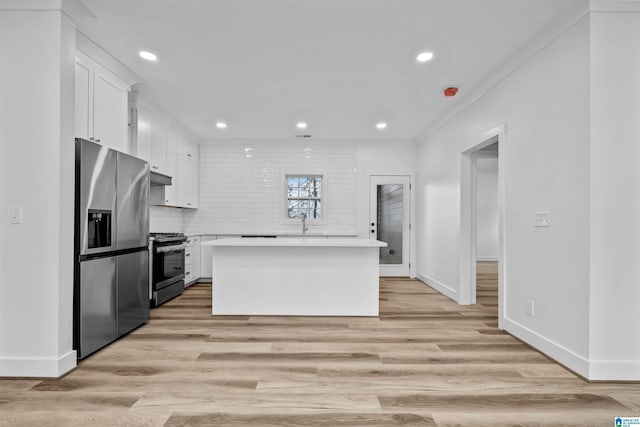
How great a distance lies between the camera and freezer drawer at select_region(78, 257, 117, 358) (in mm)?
2617

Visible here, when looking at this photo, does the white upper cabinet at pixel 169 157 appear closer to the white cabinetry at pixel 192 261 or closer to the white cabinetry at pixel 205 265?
the white cabinetry at pixel 192 261

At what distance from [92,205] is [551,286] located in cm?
375

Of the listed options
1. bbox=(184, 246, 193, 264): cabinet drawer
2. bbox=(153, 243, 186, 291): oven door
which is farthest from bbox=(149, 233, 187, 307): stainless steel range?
bbox=(184, 246, 193, 264): cabinet drawer

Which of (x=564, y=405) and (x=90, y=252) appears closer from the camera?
(x=564, y=405)

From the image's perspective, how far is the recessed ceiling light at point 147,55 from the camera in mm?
3154

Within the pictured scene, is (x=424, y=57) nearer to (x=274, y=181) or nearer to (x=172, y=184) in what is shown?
(x=274, y=181)

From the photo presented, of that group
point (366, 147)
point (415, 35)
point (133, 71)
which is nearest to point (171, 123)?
point (133, 71)

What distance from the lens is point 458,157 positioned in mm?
4559

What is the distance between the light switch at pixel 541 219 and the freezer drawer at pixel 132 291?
3.71 m

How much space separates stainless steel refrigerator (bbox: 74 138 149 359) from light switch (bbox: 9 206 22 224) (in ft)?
1.07

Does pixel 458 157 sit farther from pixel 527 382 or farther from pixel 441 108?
pixel 527 382

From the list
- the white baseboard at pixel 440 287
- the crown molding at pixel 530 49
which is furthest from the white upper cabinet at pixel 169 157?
the white baseboard at pixel 440 287

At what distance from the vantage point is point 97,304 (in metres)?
2.77

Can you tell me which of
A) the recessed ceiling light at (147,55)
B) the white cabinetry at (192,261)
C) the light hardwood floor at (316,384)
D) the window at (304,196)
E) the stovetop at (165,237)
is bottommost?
the light hardwood floor at (316,384)
